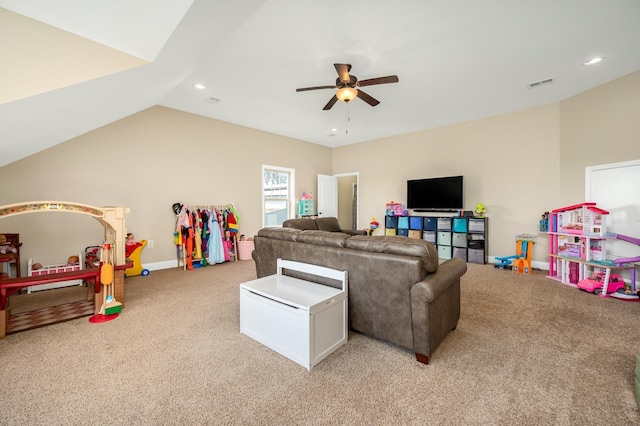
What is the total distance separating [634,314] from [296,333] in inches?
142

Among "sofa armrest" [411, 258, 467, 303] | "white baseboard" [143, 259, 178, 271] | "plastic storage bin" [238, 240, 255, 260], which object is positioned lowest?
"white baseboard" [143, 259, 178, 271]

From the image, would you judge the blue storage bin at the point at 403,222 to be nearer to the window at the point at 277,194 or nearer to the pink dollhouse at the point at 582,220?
the pink dollhouse at the point at 582,220

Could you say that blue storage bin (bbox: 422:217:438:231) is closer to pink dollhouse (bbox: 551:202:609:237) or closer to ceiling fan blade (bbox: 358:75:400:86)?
pink dollhouse (bbox: 551:202:609:237)

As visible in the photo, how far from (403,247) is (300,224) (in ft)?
10.5

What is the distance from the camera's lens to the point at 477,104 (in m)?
4.46

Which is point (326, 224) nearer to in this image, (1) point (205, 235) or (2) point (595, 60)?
(1) point (205, 235)

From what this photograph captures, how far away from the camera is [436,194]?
5.64 m

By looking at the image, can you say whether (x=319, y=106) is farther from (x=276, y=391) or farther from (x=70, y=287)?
(x=70, y=287)

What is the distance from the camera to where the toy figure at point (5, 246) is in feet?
10.0

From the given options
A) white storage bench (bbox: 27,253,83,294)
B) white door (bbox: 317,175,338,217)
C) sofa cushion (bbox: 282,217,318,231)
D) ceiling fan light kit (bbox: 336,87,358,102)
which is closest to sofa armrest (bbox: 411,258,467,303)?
ceiling fan light kit (bbox: 336,87,358,102)

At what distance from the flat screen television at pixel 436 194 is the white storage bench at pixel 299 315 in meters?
4.20

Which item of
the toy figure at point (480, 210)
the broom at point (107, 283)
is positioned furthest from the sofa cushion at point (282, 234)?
the toy figure at point (480, 210)

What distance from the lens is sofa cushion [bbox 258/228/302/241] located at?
2.67 meters

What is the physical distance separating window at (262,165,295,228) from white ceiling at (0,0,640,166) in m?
2.21
